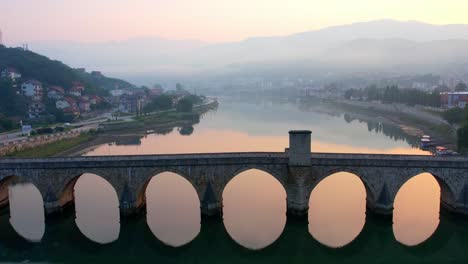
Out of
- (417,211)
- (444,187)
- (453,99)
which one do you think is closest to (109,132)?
(417,211)

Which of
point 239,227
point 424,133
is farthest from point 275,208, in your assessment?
point 424,133

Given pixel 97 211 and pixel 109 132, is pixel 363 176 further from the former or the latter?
pixel 109 132

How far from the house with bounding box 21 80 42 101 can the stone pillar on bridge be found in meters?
47.9

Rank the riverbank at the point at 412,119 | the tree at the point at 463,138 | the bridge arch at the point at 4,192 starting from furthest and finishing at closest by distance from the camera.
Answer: the riverbank at the point at 412,119 → the tree at the point at 463,138 → the bridge arch at the point at 4,192

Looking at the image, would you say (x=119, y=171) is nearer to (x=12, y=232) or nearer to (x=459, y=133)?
(x=12, y=232)

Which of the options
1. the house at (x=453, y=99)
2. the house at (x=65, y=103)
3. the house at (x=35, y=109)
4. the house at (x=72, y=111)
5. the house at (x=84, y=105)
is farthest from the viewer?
the house at (x=84, y=105)

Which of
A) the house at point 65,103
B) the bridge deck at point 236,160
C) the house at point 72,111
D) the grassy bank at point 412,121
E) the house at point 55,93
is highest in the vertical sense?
the house at point 55,93

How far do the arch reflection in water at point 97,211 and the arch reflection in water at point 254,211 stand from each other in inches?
235

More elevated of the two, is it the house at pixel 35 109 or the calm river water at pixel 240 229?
the house at pixel 35 109

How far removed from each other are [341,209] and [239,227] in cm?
611

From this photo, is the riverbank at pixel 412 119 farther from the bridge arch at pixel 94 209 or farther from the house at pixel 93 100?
the house at pixel 93 100

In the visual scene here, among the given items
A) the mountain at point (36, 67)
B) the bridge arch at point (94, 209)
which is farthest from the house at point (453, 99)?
the mountain at point (36, 67)

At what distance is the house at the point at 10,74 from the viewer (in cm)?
6098

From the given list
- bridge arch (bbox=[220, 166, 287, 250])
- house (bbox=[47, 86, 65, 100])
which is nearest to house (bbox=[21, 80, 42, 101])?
house (bbox=[47, 86, 65, 100])
